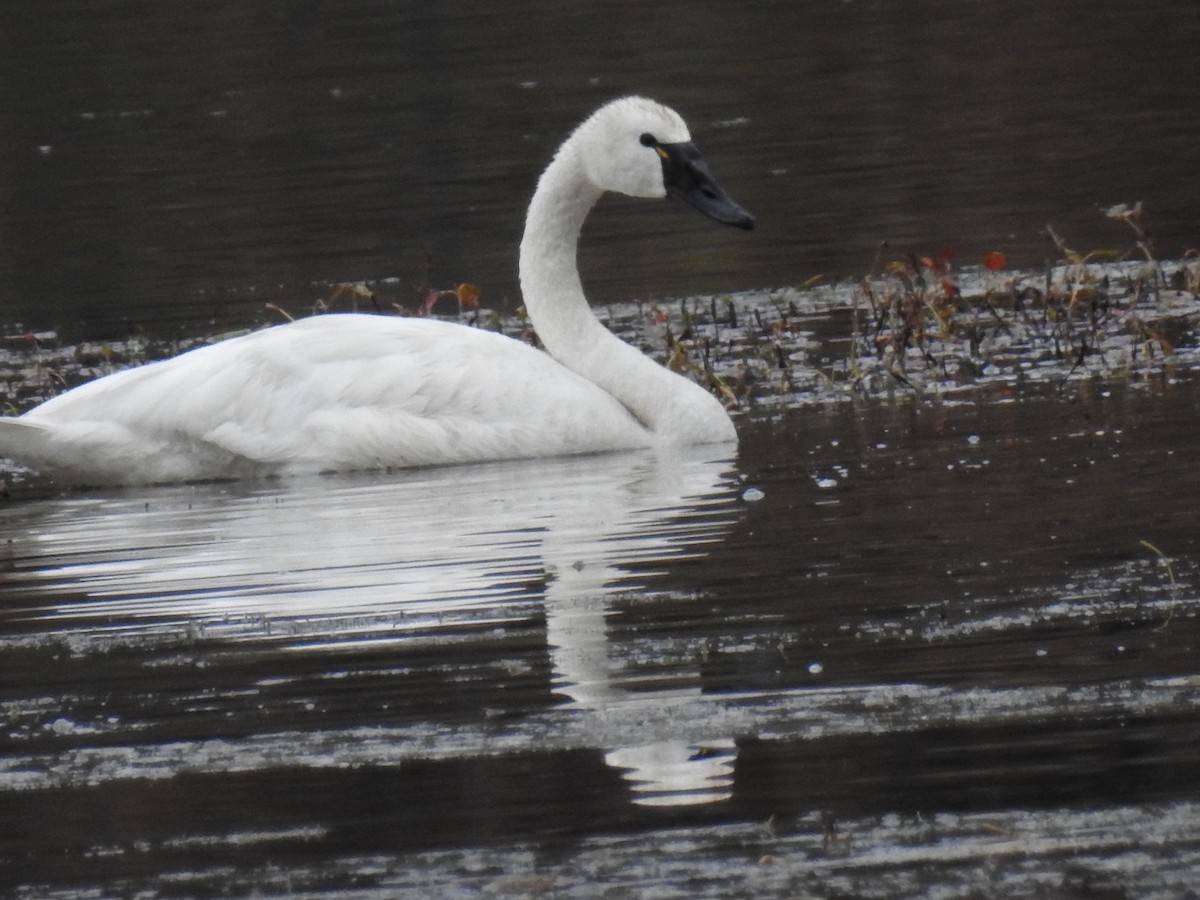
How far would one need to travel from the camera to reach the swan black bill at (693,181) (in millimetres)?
10922

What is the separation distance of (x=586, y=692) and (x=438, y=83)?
20.1 meters

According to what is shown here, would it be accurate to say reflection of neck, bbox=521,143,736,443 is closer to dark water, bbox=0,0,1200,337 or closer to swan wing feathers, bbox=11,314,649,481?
swan wing feathers, bbox=11,314,649,481

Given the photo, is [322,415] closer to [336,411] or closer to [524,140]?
[336,411]

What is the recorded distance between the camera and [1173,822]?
4844mm

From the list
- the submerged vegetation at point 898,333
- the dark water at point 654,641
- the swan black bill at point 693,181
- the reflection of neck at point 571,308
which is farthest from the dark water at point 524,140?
the swan black bill at point 693,181

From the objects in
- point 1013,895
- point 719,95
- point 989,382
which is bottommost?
point 1013,895

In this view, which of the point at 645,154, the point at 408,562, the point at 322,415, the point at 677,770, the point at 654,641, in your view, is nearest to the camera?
the point at 677,770

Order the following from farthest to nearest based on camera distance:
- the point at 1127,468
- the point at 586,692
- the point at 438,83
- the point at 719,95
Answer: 1. the point at 438,83
2. the point at 719,95
3. the point at 1127,468
4. the point at 586,692

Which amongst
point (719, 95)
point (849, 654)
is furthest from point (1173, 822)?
point (719, 95)

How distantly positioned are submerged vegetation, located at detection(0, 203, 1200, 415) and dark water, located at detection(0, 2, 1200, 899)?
0.17m

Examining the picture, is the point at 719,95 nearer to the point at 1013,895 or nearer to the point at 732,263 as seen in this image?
the point at 732,263

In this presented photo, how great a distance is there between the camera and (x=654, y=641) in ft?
21.8

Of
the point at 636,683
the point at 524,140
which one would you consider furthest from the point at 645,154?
the point at 524,140

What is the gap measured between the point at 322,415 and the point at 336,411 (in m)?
0.06
